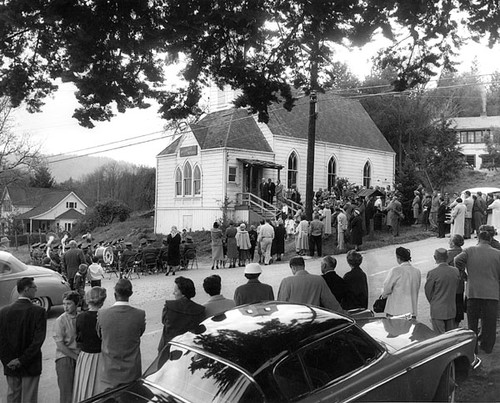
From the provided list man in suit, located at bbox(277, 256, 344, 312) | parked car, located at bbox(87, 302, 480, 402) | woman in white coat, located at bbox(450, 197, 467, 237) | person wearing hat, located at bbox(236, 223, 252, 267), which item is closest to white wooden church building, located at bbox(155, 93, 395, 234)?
person wearing hat, located at bbox(236, 223, 252, 267)

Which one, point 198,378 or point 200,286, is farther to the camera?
point 200,286

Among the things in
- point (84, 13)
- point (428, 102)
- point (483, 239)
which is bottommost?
point (483, 239)

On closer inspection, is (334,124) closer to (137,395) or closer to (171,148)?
(171,148)

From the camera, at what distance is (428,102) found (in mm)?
52469

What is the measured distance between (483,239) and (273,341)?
5.06 m

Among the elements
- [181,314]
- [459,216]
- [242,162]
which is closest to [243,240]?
[459,216]

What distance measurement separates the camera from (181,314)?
19.4 ft

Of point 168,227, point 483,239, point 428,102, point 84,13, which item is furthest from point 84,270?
point 428,102

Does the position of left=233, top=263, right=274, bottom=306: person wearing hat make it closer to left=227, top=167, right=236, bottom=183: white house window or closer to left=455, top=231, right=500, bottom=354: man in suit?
left=455, top=231, right=500, bottom=354: man in suit

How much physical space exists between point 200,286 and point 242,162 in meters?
15.9

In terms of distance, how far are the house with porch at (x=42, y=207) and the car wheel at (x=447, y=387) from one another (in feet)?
243

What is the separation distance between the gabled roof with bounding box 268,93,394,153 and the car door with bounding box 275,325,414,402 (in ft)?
94.1

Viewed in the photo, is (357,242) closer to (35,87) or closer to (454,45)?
(454,45)

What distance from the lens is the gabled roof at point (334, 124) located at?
34625 mm
